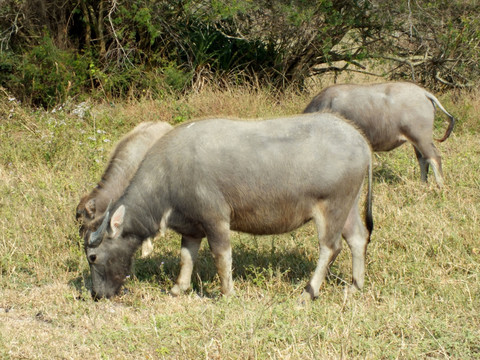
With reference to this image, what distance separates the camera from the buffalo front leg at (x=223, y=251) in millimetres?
4934

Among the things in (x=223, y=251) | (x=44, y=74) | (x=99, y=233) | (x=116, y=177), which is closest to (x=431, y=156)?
(x=223, y=251)

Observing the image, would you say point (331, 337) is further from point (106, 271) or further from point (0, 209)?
point (0, 209)

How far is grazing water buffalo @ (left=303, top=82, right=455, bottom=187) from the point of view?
803 cm

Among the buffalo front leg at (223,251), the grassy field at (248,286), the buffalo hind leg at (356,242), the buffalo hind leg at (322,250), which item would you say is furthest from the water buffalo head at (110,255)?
the buffalo hind leg at (356,242)

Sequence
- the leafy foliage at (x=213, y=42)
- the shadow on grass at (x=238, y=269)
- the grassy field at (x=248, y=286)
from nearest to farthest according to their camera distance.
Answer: the grassy field at (x=248, y=286), the shadow on grass at (x=238, y=269), the leafy foliage at (x=213, y=42)

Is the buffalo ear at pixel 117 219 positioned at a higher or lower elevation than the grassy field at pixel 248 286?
higher

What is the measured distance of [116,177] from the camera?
620 cm

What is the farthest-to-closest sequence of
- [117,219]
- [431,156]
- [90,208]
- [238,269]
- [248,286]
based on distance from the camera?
[431,156], [90,208], [238,269], [248,286], [117,219]

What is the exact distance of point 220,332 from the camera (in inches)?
163

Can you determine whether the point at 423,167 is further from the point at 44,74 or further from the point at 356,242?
the point at 44,74

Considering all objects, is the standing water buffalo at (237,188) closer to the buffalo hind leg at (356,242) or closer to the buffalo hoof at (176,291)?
the buffalo hind leg at (356,242)

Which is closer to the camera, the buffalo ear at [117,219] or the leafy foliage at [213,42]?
the buffalo ear at [117,219]

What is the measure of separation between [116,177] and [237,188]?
71.6 inches

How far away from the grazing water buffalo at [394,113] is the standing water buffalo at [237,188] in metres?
3.24
